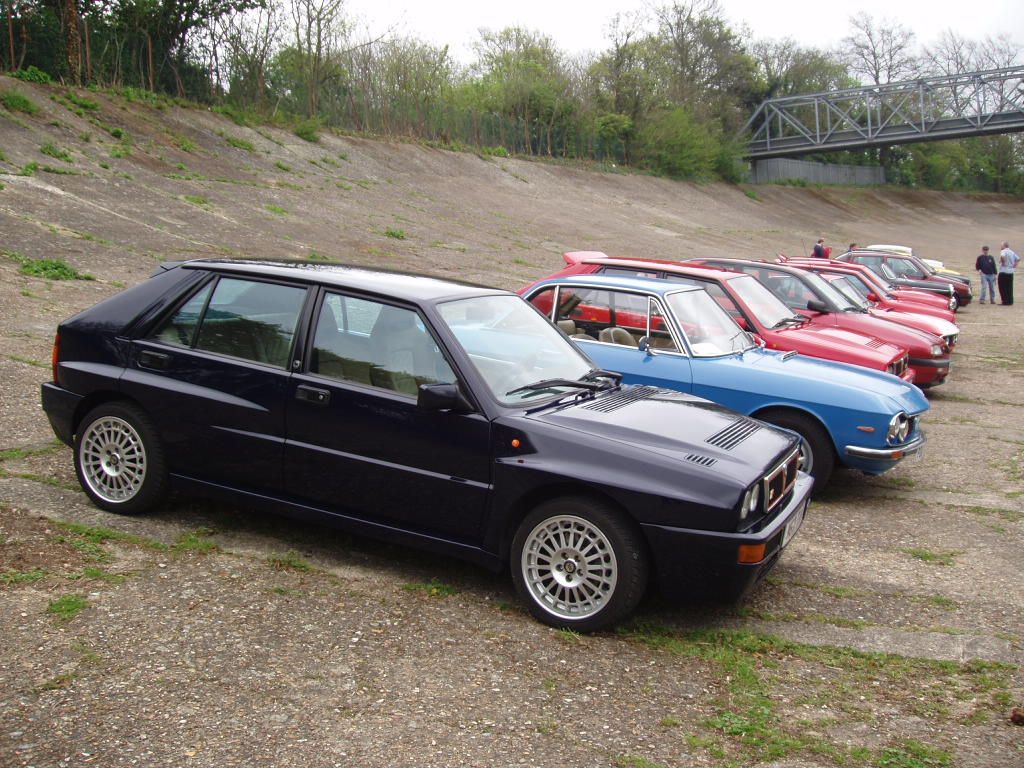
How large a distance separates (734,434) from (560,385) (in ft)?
3.23

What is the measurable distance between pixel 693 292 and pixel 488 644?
4.72 m

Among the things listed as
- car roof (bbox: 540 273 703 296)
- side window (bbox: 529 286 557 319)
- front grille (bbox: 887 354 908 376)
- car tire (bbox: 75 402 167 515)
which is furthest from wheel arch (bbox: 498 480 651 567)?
front grille (bbox: 887 354 908 376)

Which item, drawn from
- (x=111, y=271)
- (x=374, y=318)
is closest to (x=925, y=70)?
(x=111, y=271)

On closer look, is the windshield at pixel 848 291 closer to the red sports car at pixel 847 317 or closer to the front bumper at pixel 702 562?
the red sports car at pixel 847 317

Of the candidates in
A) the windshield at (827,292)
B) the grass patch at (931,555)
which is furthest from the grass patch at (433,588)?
the windshield at (827,292)

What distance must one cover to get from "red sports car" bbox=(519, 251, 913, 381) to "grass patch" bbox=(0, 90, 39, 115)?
1934 cm

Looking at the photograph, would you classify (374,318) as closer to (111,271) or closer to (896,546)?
(896,546)

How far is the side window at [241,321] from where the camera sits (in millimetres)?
5473

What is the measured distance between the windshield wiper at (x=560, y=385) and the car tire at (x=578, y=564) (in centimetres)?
75

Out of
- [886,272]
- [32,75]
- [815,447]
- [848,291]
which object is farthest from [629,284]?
[32,75]

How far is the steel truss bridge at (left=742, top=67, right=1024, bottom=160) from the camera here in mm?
66125

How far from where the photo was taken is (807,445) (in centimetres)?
741

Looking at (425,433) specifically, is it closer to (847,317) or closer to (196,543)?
(196,543)

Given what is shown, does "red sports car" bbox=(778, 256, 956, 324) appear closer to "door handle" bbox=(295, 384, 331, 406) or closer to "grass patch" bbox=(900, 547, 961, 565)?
"grass patch" bbox=(900, 547, 961, 565)
